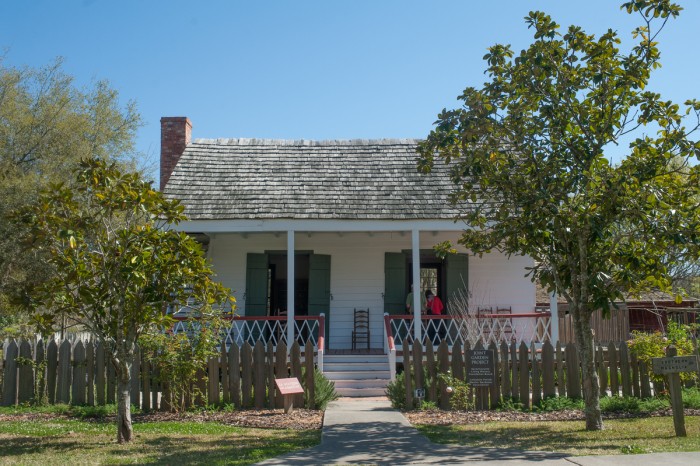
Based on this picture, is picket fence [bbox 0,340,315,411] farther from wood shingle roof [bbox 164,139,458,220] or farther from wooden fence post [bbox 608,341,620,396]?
wooden fence post [bbox 608,341,620,396]

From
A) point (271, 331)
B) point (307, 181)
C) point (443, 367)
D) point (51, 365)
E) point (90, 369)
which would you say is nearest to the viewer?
point (443, 367)

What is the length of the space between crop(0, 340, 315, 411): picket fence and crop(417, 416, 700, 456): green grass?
9.94ft

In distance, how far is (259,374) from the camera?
12.2m

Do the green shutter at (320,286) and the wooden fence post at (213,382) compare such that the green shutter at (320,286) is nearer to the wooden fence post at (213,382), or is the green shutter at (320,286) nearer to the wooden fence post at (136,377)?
the wooden fence post at (213,382)

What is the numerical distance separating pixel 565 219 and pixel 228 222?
8505 millimetres

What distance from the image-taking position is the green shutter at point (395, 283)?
1784 centimetres

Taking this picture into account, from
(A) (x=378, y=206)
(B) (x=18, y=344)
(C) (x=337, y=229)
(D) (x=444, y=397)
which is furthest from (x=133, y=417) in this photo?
(A) (x=378, y=206)

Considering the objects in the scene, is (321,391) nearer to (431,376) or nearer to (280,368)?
(280,368)

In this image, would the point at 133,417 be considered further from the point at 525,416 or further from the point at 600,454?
the point at 600,454

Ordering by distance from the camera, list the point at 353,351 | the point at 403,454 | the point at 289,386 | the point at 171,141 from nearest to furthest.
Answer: the point at 403,454, the point at 289,386, the point at 353,351, the point at 171,141

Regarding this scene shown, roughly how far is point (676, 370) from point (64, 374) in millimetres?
9853

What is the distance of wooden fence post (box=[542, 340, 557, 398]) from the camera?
1218cm

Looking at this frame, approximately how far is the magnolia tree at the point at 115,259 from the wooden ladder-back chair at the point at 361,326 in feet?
28.6

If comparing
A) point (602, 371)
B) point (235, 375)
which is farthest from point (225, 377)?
point (602, 371)
